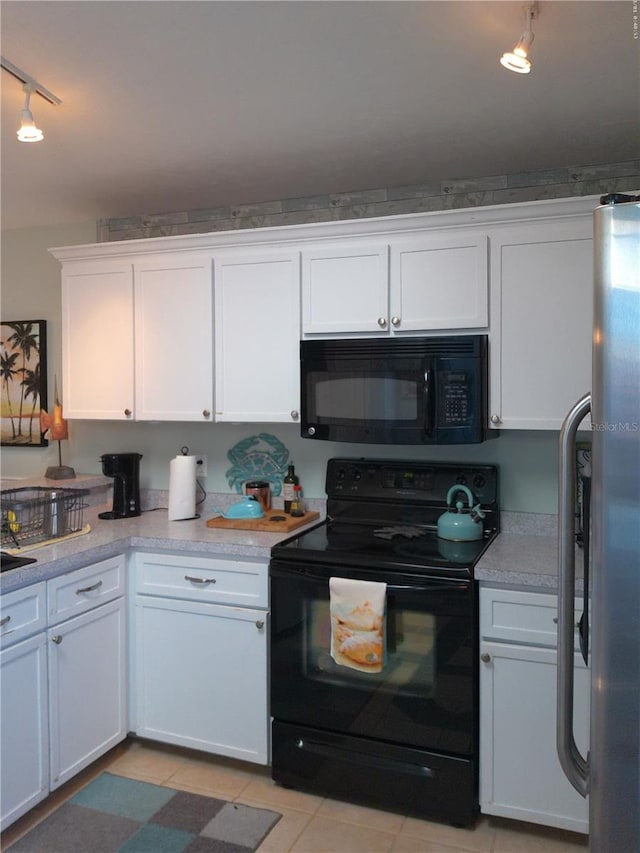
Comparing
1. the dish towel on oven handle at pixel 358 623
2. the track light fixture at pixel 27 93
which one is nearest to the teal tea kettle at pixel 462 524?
the dish towel on oven handle at pixel 358 623

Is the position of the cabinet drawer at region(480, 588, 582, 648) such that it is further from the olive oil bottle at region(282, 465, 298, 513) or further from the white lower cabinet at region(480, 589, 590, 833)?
the olive oil bottle at region(282, 465, 298, 513)

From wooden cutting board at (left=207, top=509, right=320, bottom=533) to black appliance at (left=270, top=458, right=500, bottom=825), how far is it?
0.14 m

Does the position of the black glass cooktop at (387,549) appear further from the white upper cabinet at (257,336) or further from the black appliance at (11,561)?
the black appliance at (11,561)

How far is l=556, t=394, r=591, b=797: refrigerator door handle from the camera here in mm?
1033

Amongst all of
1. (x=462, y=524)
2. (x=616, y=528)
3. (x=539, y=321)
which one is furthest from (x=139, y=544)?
(x=616, y=528)

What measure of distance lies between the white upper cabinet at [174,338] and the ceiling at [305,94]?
0.39 m

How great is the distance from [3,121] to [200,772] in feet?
8.17

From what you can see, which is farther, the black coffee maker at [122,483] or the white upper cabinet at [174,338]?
the black coffee maker at [122,483]

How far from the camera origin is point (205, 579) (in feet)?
8.45

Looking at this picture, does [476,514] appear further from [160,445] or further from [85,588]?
[160,445]

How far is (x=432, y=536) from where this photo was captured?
8.60 ft

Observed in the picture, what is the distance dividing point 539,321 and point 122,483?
6.37 feet

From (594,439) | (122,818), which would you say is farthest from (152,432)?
(594,439)

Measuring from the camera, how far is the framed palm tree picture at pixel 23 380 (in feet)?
11.9
